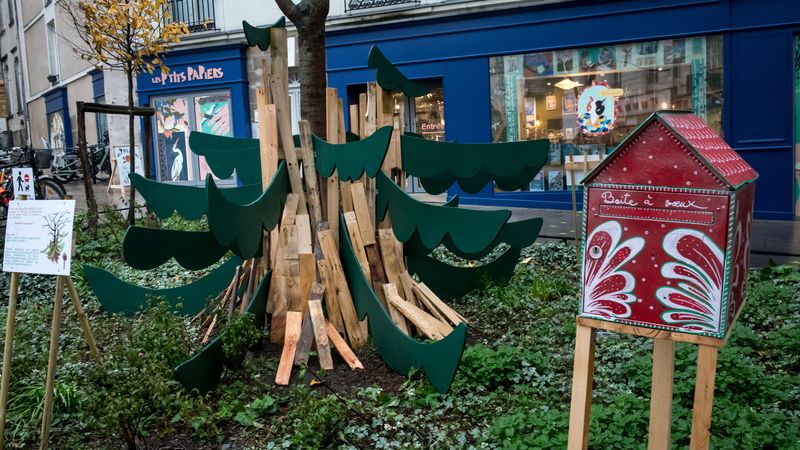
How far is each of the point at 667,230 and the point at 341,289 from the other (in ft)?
9.10

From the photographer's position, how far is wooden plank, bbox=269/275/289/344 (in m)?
4.93

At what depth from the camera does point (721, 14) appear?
10.9 m

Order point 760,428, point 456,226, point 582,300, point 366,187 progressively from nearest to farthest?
point 582,300 → point 760,428 → point 456,226 → point 366,187

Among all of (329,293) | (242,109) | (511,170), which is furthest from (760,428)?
(242,109)

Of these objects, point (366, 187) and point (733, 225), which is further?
point (366, 187)

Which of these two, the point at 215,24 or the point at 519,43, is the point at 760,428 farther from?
the point at 215,24

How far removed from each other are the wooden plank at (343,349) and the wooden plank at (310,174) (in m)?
0.72

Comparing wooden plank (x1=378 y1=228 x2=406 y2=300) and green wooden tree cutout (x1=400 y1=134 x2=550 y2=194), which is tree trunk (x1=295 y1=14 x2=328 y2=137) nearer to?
green wooden tree cutout (x1=400 y1=134 x2=550 y2=194)

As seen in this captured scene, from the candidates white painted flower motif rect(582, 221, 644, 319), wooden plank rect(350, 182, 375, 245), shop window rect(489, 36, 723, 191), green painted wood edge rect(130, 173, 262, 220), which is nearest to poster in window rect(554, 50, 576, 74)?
shop window rect(489, 36, 723, 191)

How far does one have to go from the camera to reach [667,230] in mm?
2496

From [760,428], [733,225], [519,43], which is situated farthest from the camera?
[519,43]

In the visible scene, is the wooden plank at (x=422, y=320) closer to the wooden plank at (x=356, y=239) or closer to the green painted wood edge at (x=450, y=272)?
the wooden plank at (x=356, y=239)

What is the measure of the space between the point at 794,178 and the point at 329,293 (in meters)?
8.83

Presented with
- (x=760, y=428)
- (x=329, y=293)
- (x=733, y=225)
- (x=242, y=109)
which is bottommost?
(x=760, y=428)
